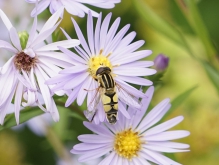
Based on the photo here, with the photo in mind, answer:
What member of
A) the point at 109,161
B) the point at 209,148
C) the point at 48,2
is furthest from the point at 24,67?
the point at 209,148

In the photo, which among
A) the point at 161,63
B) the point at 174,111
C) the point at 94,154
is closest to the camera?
the point at 94,154

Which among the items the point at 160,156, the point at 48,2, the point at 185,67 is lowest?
the point at 160,156

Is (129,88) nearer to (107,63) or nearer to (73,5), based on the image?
(107,63)

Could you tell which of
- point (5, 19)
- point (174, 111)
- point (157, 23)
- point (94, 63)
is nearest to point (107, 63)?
point (94, 63)

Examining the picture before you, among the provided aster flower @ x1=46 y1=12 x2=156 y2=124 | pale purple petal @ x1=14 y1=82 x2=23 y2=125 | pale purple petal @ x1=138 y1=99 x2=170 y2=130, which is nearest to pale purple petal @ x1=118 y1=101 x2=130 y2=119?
aster flower @ x1=46 y1=12 x2=156 y2=124

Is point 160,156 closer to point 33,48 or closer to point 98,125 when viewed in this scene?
point 98,125

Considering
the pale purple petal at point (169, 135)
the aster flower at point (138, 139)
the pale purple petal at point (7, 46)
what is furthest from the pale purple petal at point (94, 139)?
the pale purple petal at point (7, 46)

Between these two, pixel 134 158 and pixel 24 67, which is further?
pixel 134 158
